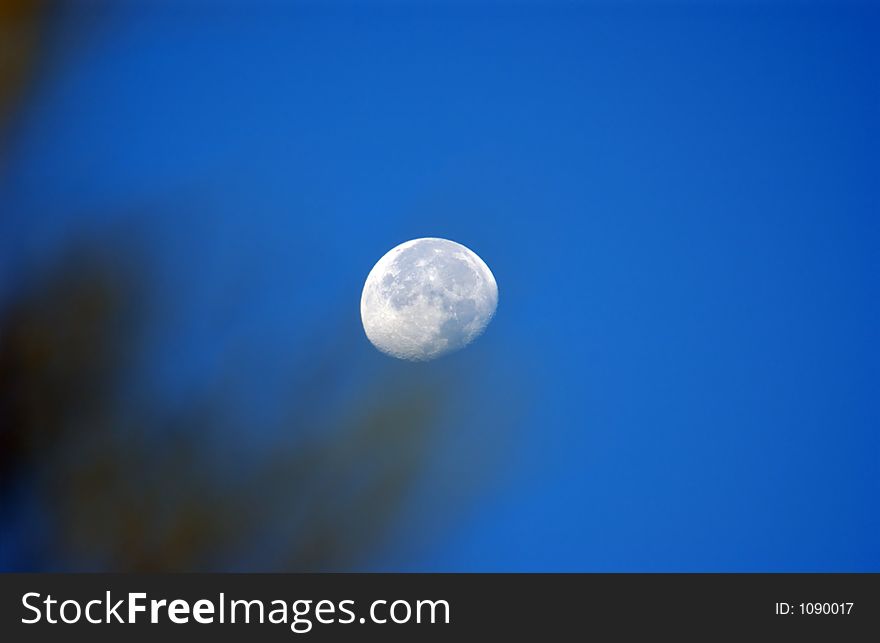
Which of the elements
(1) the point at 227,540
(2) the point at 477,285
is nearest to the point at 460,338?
(2) the point at 477,285

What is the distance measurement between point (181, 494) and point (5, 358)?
3.03 m

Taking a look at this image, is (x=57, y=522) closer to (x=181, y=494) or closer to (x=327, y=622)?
(x=181, y=494)

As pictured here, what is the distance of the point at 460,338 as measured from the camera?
393 inches

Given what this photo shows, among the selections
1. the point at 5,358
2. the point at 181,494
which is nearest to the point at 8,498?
the point at 5,358

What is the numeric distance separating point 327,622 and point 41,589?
5.94 feet

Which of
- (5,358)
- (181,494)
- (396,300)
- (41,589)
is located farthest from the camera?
(396,300)

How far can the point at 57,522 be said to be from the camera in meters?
6.78

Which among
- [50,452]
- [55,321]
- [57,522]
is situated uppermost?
[55,321]

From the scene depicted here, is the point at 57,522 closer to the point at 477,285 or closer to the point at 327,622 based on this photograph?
the point at 327,622

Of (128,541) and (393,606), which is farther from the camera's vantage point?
(128,541)

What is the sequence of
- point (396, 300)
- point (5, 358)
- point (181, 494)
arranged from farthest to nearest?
1. point (396, 300)
2. point (181, 494)
3. point (5, 358)

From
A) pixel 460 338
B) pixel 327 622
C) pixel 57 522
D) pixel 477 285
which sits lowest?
pixel 327 622

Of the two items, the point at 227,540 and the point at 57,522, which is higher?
the point at 227,540

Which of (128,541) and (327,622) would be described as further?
(128,541)
